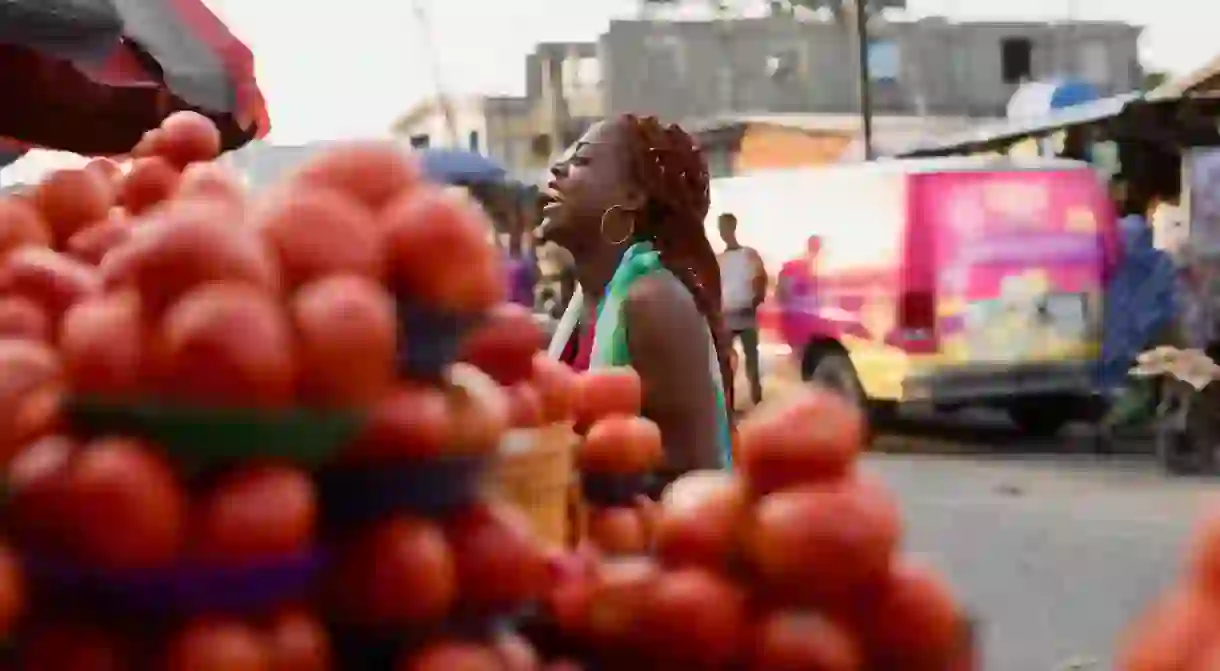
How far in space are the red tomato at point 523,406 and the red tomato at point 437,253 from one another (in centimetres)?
49

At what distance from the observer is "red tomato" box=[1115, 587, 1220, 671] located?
3.20 feet

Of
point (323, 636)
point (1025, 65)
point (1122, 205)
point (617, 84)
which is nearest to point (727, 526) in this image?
point (323, 636)

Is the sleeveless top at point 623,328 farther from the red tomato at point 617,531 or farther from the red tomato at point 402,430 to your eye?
the red tomato at point 402,430

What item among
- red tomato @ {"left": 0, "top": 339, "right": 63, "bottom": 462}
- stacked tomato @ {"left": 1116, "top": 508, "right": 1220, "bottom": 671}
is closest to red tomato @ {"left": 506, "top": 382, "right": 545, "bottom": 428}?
red tomato @ {"left": 0, "top": 339, "right": 63, "bottom": 462}

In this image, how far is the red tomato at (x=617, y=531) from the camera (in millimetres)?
2027

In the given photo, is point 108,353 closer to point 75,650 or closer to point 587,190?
point 75,650

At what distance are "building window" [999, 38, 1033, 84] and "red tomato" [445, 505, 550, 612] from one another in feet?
156

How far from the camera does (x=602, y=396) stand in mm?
2262

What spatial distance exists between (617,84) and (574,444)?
42699 mm

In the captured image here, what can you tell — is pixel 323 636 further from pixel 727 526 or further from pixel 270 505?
pixel 727 526

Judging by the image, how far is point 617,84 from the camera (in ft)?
145

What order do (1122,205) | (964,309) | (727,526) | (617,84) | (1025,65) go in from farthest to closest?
(1025,65) → (617,84) → (1122,205) → (964,309) → (727,526)

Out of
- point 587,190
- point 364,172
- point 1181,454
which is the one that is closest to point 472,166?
point 1181,454

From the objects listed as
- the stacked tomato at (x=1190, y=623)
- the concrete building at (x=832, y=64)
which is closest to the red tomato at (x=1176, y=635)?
the stacked tomato at (x=1190, y=623)
